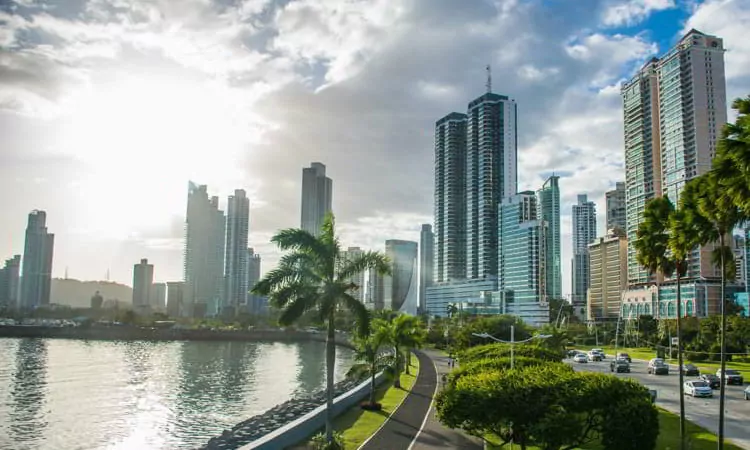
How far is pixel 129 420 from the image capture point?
44.4m

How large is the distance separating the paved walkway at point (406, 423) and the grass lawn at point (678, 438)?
414cm

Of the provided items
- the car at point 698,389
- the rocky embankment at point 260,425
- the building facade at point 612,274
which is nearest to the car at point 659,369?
the car at point 698,389

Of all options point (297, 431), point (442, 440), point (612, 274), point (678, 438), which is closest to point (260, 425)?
point (297, 431)

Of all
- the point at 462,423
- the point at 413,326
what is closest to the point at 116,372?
the point at 413,326

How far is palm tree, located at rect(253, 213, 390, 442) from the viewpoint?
25125 millimetres

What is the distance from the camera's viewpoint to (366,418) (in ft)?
111

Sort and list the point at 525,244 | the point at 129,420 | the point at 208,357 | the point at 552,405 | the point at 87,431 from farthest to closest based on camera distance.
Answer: the point at 525,244
the point at 208,357
the point at 129,420
the point at 87,431
the point at 552,405

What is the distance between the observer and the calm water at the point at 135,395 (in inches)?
1534

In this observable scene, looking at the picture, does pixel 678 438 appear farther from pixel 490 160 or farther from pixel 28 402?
pixel 490 160

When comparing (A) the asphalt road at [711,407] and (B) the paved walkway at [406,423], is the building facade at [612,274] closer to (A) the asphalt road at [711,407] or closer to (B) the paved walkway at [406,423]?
(A) the asphalt road at [711,407]

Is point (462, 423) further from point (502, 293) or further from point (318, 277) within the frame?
point (502, 293)

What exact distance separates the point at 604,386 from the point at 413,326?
25.9 metres

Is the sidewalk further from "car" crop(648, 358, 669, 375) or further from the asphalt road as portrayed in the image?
"car" crop(648, 358, 669, 375)

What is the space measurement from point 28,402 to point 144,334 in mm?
A: 128686
